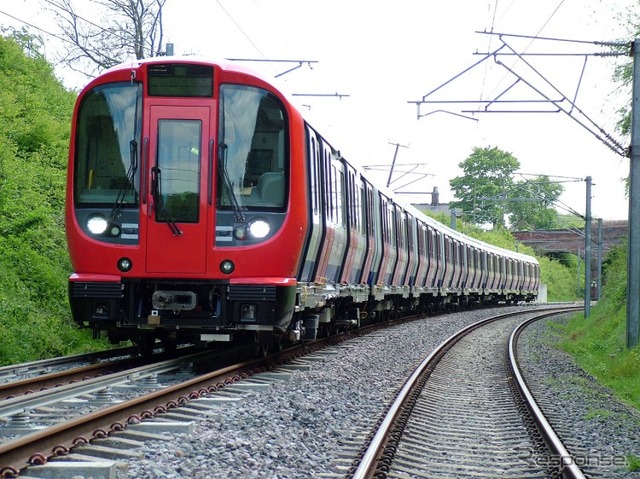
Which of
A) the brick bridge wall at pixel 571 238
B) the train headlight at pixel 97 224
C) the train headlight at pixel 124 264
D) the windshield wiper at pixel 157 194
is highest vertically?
the brick bridge wall at pixel 571 238

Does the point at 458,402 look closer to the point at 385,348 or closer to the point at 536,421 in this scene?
the point at 536,421

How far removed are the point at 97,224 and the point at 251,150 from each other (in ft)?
5.97

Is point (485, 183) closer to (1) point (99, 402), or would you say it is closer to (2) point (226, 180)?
(2) point (226, 180)

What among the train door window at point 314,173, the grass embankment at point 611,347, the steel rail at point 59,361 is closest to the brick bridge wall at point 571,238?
the grass embankment at point 611,347

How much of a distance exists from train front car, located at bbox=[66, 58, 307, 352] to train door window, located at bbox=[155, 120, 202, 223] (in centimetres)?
1

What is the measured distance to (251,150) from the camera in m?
10.1

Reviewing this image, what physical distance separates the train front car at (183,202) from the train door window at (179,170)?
1cm

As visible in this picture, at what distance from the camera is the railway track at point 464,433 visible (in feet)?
19.8

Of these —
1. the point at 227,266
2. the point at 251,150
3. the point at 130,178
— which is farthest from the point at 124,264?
the point at 251,150

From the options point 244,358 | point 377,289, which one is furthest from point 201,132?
point 377,289

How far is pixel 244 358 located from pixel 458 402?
11.3 feet

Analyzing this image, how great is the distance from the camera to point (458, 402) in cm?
948

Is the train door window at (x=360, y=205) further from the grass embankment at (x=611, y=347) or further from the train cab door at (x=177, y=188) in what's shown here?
the train cab door at (x=177, y=188)

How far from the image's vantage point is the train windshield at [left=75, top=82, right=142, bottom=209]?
9.91 metres
